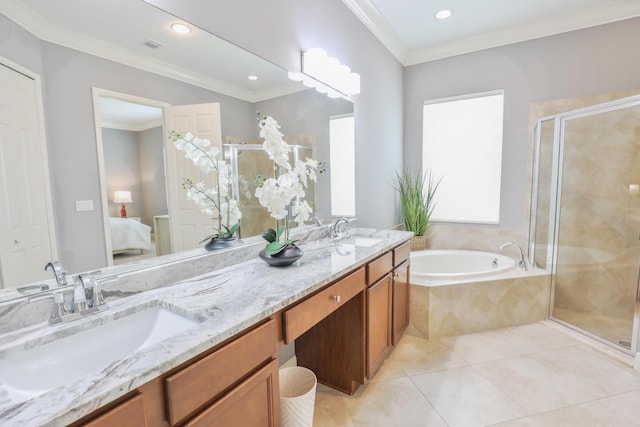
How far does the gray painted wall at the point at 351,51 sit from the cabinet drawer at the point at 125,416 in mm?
1298

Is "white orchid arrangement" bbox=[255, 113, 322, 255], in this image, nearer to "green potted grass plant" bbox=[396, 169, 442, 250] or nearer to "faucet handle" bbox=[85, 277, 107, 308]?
"faucet handle" bbox=[85, 277, 107, 308]

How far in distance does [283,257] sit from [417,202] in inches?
87.7

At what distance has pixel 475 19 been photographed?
2656mm

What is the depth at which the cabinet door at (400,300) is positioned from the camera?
2.01 metres

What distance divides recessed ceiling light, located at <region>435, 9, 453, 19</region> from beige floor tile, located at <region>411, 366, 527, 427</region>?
2.80m

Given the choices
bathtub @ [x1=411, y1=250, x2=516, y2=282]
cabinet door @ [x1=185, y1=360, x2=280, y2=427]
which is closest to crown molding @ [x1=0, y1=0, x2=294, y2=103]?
cabinet door @ [x1=185, y1=360, x2=280, y2=427]

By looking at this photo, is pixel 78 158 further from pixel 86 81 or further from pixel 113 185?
pixel 86 81

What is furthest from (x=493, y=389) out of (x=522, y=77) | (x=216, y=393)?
(x=522, y=77)

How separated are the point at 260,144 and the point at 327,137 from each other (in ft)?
2.41

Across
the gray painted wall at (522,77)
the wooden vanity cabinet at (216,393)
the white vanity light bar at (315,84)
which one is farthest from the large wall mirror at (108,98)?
the gray painted wall at (522,77)

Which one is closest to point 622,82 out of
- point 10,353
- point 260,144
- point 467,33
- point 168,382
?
point 467,33

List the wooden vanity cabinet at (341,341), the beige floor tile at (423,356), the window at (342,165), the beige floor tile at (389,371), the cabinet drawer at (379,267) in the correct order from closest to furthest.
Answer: the wooden vanity cabinet at (341,341) → the cabinet drawer at (379,267) → the beige floor tile at (389,371) → the beige floor tile at (423,356) → the window at (342,165)

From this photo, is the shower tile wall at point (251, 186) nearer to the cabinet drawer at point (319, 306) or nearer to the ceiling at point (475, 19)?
the cabinet drawer at point (319, 306)

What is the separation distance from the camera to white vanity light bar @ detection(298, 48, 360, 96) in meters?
1.91
